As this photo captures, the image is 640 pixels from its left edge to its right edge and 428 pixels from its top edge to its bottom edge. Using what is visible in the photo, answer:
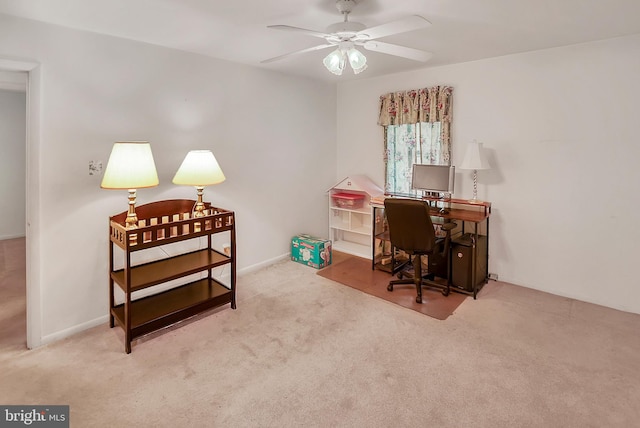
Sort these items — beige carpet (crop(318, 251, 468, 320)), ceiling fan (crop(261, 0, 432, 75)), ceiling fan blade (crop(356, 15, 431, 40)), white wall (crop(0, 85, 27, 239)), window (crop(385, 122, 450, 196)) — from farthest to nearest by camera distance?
white wall (crop(0, 85, 27, 239)), window (crop(385, 122, 450, 196)), beige carpet (crop(318, 251, 468, 320)), ceiling fan (crop(261, 0, 432, 75)), ceiling fan blade (crop(356, 15, 431, 40))

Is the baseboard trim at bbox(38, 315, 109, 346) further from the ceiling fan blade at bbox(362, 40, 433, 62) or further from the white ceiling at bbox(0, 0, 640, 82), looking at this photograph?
the ceiling fan blade at bbox(362, 40, 433, 62)

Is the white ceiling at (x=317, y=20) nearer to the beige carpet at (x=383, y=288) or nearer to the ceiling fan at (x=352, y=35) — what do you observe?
the ceiling fan at (x=352, y=35)

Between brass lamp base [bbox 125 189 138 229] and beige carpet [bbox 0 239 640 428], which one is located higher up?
brass lamp base [bbox 125 189 138 229]

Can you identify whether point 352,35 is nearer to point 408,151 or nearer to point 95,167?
point 95,167

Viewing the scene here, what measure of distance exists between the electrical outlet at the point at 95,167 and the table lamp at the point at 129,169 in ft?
1.18

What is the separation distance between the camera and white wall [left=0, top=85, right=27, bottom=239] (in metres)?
4.95

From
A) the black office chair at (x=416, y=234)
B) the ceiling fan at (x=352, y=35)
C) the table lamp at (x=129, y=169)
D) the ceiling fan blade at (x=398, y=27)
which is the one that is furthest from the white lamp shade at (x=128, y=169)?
the black office chair at (x=416, y=234)

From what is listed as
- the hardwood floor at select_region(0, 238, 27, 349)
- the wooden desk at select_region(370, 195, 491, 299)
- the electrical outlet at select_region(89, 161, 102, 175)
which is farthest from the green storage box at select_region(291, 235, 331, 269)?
the hardwood floor at select_region(0, 238, 27, 349)

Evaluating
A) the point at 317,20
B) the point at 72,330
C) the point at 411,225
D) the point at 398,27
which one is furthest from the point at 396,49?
the point at 72,330

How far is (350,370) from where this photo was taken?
2201 millimetres

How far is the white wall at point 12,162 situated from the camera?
4.95m

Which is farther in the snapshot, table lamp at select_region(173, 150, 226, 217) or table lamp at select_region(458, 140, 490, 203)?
table lamp at select_region(458, 140, 490, 203)

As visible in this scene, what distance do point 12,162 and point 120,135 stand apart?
3773 mm

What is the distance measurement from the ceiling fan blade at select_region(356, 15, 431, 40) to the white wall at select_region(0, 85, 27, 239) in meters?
5.61
